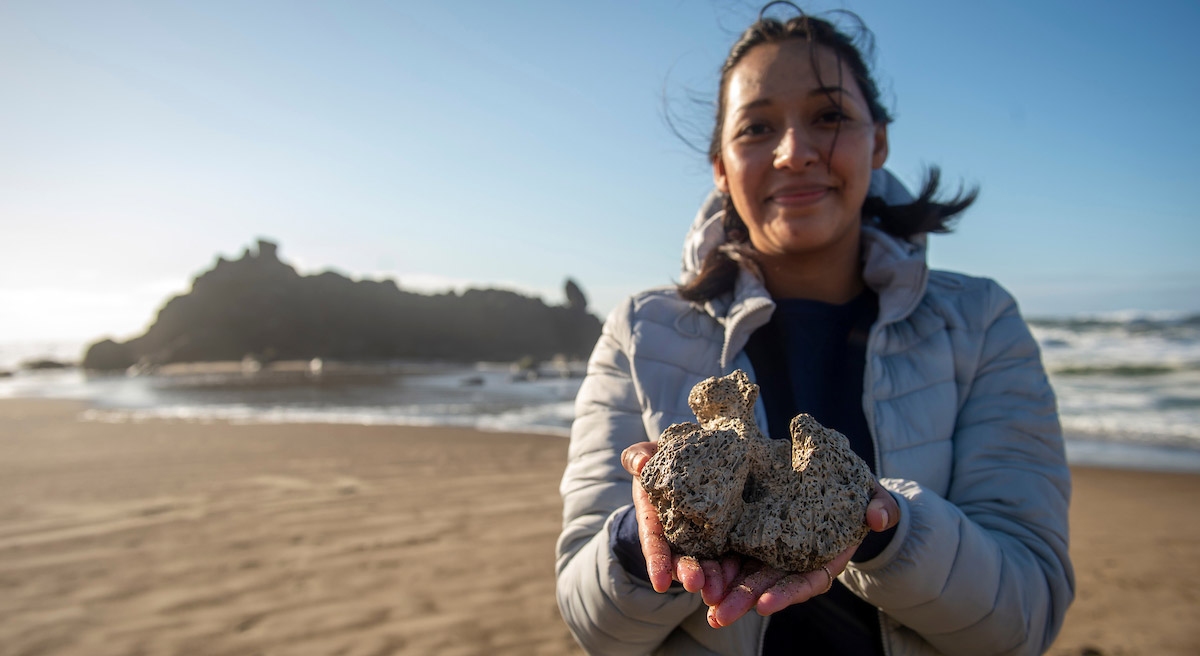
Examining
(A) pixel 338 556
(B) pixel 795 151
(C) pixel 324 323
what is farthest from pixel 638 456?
(C) pixel 324 323

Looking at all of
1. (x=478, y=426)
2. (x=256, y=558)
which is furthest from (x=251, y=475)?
(x=478, y=426)

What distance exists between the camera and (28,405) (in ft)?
53.0

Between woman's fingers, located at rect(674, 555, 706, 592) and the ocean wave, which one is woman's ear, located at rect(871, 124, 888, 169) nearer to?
woman's fingers, located at rect(674, 555, 706, 592)

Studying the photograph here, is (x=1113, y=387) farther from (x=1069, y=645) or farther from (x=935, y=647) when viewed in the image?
(x=935, y=647)

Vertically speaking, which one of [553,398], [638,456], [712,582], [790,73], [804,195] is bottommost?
[553,398]

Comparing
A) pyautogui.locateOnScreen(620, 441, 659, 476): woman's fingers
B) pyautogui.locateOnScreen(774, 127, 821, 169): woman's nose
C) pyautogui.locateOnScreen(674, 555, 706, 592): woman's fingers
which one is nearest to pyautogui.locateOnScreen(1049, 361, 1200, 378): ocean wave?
pyautogui.locateOnScreen(774, 127, 821, 169): woman's nose

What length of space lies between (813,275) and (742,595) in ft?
4.60

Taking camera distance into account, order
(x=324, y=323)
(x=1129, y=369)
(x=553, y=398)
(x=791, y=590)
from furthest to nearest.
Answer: (x=324, y=323) < (x=1129, y=369) < (x=553, y=398) < (x=791, y=590)

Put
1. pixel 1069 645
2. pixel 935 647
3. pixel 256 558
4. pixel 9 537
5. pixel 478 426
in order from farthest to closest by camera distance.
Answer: pixel 478 426
pixel 9 537
pixel 256 558
pixel 1069 645
pixel 935 647

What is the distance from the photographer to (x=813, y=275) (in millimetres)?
2309

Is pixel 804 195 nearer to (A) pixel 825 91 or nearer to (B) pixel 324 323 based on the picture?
(A) pixel 825 91

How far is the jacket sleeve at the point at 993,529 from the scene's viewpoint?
158 centimetres

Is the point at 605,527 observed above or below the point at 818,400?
below

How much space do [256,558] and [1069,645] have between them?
5825 millimetres
